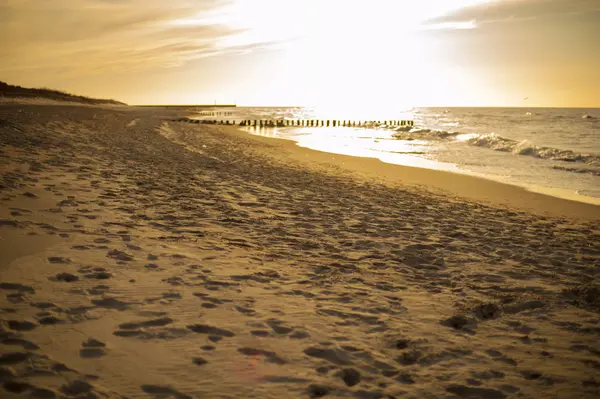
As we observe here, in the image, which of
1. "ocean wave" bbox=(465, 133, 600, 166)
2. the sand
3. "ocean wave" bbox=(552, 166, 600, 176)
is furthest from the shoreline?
"ocean wave" bbox=(465, 133, 600, 166)

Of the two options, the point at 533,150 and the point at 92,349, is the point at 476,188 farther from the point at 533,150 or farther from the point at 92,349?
the point at 533,150

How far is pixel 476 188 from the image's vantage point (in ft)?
43.8

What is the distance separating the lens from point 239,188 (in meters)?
10.3

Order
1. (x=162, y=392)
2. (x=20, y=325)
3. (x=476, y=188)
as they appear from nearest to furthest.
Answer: (x=162, y=392) → (x=20, y=325) → (x=476, y=188)

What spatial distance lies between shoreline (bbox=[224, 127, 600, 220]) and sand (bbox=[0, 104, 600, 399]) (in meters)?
1.30

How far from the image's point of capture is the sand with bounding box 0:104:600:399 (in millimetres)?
3156

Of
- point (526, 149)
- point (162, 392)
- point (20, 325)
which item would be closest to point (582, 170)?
point (526, 149)

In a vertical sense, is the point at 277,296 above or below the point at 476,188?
below

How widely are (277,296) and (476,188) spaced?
10.9 metres

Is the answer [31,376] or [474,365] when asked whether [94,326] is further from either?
[474,365]

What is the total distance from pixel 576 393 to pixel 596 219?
8.17 m

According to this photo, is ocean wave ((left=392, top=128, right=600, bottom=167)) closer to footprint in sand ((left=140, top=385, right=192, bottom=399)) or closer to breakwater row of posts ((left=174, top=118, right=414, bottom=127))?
footprint in sand ((left=140, top=385, right=192, bottom=399))

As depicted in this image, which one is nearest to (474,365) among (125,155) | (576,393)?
(576,393)

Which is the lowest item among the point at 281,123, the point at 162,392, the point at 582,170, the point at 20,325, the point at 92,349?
the point at 162,392
